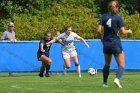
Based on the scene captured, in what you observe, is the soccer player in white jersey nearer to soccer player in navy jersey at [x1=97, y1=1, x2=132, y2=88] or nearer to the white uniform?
the white uniform

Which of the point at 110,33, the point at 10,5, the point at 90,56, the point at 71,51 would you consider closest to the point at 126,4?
the point at 10,5

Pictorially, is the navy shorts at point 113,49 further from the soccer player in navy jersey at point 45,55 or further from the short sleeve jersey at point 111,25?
the soccer player in navy jersey at point 45,55

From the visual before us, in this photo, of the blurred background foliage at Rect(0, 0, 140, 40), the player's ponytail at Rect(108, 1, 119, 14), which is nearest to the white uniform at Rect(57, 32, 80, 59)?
the player's ponytail at Rect(108, 1, 119, 14)

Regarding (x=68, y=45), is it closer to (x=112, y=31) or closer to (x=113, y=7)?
(x=112, y=31)

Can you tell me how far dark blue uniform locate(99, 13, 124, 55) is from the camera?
13312 mm

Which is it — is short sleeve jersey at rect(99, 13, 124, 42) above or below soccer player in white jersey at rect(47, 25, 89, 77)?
above

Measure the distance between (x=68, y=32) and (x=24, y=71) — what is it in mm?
3116

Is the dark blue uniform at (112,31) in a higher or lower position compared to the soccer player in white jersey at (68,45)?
higher

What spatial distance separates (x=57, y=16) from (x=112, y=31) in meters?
20.9

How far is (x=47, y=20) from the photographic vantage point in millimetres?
33281

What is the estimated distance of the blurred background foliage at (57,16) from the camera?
30.0 metres

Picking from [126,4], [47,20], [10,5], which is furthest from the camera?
[126,4]

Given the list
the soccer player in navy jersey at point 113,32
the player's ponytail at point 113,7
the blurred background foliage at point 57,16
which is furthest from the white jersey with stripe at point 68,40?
the blurred background foliage at point 57,16

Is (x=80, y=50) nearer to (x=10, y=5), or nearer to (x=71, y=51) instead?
(x=71, y=51)
